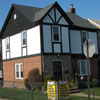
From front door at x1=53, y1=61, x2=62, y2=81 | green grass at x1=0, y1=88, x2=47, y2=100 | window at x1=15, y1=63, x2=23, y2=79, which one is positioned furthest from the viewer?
window at x1=15, y1=63, x2=23, y2=79

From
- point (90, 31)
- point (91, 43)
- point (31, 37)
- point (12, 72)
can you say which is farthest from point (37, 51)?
point (91, 43)

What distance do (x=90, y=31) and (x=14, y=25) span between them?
32.4 ft

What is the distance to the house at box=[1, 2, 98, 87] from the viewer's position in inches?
902

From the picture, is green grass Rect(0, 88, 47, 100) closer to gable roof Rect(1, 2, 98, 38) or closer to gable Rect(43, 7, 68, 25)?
gable roof Rect(1, 2, 98, 38)

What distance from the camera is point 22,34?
2598 cm

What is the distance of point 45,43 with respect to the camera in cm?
2270

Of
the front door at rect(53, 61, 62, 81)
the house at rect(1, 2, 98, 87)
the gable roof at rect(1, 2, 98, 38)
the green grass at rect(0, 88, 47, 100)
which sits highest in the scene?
the gable roof at rect(1, 2, 98, 38)

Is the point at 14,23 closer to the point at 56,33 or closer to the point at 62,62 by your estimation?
the point at 56,33

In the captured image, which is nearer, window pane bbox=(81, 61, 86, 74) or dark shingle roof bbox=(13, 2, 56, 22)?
dark shingle roof bbox=(13, 2, 56, 22)

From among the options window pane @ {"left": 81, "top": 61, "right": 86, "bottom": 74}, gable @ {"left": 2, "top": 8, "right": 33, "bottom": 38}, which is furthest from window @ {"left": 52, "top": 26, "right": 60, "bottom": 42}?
window pane @ {"left": 81, "top": 61, "right": 86, "bottom": 74}

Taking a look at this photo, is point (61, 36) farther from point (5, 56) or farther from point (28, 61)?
point (5, 56)

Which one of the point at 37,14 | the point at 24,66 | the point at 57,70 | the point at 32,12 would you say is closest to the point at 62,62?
the point at 57,70

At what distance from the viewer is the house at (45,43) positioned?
22.9 meters

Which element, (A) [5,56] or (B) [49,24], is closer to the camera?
(B) [49,24]
